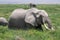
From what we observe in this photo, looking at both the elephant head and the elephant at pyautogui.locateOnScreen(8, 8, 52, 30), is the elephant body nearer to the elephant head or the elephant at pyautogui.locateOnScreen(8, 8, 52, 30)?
the elephant at pyautogui.locateOnScreen(8, 8, 52, 30)

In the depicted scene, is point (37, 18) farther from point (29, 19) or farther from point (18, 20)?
point (18, 20)

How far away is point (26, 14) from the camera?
440 inches

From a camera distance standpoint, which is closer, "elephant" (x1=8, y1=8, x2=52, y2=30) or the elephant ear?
"elephant" (x1=8, y1=8, x2=52, y2=30)

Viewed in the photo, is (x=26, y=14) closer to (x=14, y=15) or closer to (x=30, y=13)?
(x=30, y=13)

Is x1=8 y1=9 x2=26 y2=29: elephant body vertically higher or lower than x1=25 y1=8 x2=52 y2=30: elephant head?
lower

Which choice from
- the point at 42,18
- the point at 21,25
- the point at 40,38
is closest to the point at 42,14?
the point at 42,18

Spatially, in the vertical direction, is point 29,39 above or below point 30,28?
above

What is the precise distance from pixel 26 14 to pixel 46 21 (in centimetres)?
116

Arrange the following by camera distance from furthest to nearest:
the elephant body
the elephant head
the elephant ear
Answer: the elephant body, the elephant ear, the elephant head

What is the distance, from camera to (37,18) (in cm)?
1067

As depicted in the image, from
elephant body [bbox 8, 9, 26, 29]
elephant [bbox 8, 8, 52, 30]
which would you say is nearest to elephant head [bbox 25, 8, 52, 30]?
elephant [bbox 8, 8, 52, 30]

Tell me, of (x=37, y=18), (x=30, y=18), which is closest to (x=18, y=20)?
(x=30, y=18)

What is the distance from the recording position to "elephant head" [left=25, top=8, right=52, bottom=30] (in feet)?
34.1

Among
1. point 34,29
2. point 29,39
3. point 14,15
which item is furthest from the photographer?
point 14,15
